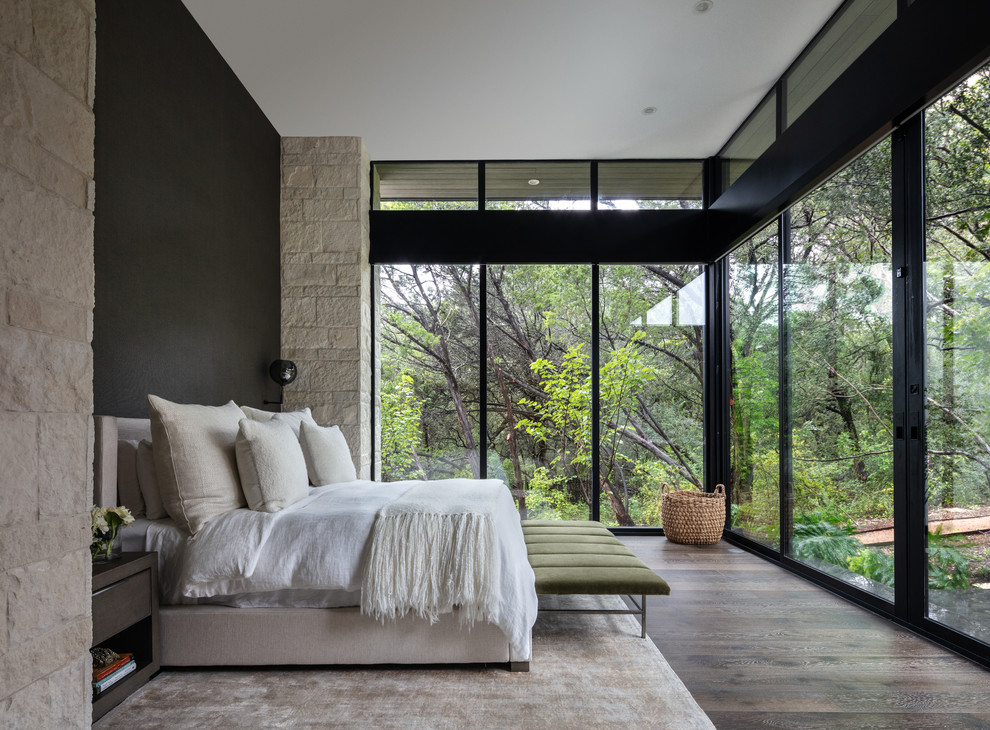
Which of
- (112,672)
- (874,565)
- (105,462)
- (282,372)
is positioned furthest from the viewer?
(282,372)

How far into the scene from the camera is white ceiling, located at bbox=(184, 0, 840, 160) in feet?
10.3

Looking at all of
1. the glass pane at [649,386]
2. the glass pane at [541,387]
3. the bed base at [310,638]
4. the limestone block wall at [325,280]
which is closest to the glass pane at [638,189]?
the glass pane at [649,386]

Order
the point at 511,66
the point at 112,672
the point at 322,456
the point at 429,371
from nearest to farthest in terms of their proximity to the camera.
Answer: the point at 112,672, the point at 322,456, the point at 511,66, the point at 429,371

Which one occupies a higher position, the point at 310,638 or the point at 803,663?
the point at 310,638

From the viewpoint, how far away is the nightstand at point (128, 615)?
6.31 feet

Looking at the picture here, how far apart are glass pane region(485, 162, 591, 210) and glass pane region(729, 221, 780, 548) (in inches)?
53.0

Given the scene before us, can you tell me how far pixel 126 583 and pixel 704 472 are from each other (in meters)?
4.17

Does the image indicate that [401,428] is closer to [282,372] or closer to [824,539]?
[282,372]

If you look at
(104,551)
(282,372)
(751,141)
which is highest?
(751,141)

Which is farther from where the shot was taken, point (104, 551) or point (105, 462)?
point (105, 462)

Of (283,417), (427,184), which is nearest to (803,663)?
(283,417)

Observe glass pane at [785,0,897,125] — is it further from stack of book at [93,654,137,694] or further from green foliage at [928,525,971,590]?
stack of book at [93,654,137,694]

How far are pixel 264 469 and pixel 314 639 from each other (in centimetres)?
68

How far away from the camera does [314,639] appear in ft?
7.62
